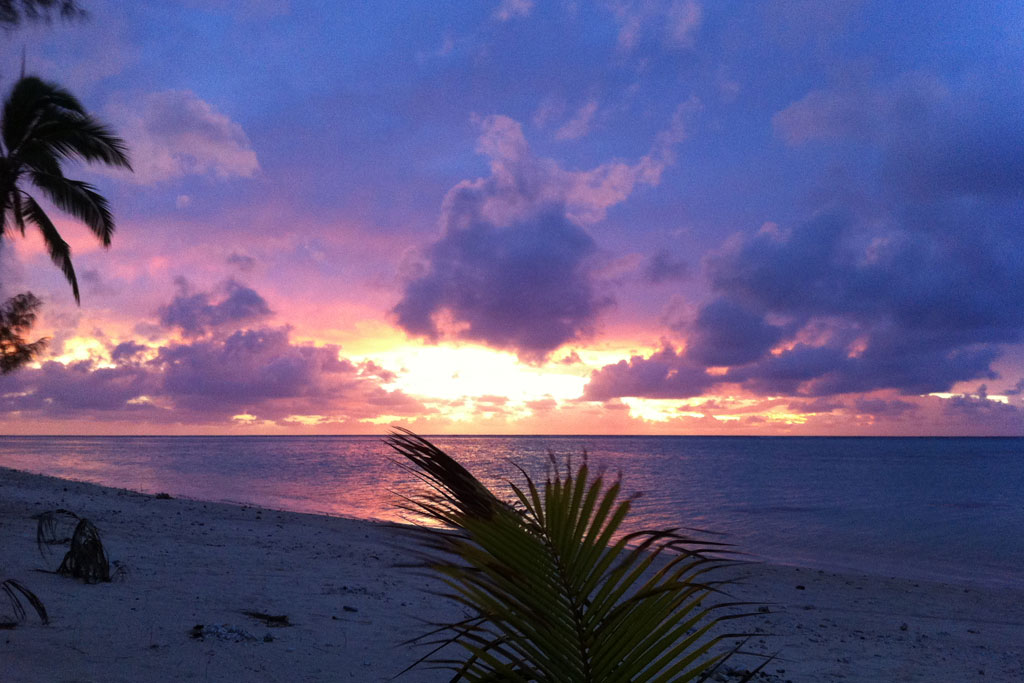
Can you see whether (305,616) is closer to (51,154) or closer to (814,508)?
(51,154)

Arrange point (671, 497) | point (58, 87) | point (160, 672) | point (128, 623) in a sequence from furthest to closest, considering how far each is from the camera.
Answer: point (671, 497)
point (58, 87)
point (128, 623)
point (160, 672)

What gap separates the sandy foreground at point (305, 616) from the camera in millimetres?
4840

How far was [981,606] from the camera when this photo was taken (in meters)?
10.7

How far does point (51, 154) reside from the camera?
11570 millimetres

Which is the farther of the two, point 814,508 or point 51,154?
point 814,508

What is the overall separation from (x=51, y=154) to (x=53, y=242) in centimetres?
188

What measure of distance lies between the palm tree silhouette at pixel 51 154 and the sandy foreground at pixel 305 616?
5.56 meters

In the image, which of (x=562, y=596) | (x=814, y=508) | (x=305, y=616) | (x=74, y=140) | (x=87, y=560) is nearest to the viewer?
(x=562, y=596)

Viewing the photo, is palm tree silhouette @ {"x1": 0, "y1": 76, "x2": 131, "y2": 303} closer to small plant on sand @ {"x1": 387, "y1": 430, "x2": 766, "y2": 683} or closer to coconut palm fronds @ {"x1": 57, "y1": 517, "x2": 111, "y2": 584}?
coconut palm fronds @ {"x1": 57, "y1": 517, "x2": 111, "y2": 584}

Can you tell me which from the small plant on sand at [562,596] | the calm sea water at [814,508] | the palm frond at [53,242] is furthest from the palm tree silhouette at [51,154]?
the small plant on sand at [562,596]

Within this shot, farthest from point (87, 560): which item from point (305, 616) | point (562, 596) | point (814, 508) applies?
point (814, 508)

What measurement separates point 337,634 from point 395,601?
6.22ft

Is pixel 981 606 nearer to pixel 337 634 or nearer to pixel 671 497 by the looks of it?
pixel 337 634

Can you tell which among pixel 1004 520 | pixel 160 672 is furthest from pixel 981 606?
pixel 1004 520
